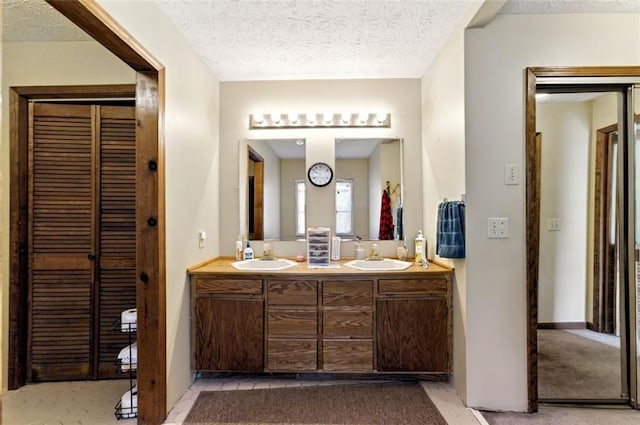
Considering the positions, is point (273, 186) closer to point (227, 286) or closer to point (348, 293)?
point (227, 286)

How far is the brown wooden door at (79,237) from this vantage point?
263 centimetres

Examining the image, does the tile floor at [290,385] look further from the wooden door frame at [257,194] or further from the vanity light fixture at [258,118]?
the vanity light fixture at [258,118]

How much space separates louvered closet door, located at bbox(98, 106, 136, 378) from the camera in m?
2.68

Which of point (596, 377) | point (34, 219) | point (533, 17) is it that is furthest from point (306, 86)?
point (596, 377)

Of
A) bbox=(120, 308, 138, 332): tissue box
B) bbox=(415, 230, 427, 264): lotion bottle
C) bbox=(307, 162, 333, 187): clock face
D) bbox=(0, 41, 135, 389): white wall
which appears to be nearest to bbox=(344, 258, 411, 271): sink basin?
bbox=(415, 230, 427, 264): lotion bottle

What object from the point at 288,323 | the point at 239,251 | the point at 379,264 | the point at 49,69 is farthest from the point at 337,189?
the point at 49,69

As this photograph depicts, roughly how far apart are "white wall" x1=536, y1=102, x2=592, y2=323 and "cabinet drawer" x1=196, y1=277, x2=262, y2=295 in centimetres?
206

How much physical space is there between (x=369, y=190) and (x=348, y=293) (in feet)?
3.36

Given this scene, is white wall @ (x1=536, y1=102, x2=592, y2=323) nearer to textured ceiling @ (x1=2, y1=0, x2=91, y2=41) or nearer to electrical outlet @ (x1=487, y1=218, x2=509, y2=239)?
electrical outlet @ (x1=487, y1=218, x2=509, y2=239)

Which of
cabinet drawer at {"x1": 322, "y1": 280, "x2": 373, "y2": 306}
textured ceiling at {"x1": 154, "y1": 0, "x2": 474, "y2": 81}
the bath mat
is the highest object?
textured ceiling at {"x1": 154, "y1": 0, "x2": 474, "y2": 81}

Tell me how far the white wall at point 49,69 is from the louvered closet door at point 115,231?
0.26 m

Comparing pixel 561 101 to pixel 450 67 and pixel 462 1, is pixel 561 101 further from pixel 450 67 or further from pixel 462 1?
pixel 462 1

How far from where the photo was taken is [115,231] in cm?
270

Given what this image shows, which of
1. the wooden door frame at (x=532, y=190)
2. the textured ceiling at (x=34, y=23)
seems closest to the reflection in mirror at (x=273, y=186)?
the textured ceiling at (x=34, y=23)
